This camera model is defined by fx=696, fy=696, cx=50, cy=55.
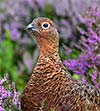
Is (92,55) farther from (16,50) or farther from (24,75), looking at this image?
(16,50)

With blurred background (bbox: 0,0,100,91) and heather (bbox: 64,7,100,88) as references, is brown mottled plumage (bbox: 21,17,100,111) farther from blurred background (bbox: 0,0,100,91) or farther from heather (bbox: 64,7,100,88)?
blurred background (bbox: 0,0,100,91)

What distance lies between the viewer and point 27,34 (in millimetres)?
9273

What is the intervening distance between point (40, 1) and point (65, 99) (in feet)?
15.3

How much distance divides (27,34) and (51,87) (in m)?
4.46

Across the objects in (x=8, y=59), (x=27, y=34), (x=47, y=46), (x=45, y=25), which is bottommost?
(x=8, y=59)

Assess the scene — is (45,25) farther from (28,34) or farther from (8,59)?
(28,34)

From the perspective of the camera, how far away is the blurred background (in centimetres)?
839

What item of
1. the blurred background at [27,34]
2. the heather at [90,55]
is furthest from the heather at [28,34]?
the heather at [90,55]

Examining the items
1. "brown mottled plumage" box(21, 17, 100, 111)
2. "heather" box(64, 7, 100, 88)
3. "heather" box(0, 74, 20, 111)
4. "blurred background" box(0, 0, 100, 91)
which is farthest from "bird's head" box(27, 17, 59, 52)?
"blurred background" box(0, 0, 100, 91)

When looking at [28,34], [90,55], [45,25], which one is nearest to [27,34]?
[28,34]

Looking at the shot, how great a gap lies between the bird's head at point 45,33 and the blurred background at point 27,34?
8.50 ft

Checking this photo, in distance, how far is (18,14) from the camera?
31.3 feet

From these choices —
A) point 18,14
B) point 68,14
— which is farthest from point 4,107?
point 18,14

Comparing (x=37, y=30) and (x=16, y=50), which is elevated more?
(x=37, y=30)
